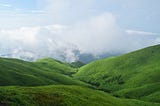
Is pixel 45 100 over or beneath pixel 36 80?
beneath

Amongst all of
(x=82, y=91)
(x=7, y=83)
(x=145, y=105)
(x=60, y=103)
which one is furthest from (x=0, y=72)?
(x=60, y=103)

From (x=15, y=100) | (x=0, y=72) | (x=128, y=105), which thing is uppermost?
(x=0, y=72)

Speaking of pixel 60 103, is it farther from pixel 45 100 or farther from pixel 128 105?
pixel 128 105

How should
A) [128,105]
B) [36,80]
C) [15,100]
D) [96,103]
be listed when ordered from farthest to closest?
[36,80] → [128,105] → [96,103] → [15,100]

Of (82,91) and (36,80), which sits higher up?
(36,80)

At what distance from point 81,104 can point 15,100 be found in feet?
88.4

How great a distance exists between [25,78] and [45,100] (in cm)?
9893

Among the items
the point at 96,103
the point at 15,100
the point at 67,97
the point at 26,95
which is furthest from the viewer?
the point at 96,103

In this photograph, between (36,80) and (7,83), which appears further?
(36,80)

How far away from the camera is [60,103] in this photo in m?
92.3

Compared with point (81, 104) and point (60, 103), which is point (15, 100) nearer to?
point (60, 103)

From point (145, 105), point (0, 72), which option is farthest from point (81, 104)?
point (0, 72)

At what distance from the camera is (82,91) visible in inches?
5094

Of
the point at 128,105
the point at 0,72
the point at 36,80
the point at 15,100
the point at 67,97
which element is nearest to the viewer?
the point at 15,100
